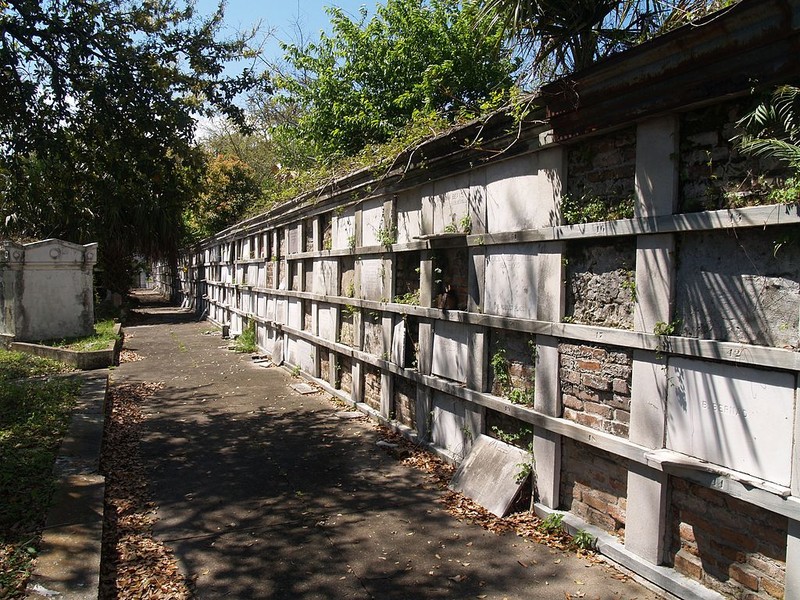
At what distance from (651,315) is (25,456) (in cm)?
540

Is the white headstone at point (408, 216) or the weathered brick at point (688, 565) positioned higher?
the white headstone at point (408, 216)

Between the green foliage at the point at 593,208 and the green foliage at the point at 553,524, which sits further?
the green foliage at the point at 553,524

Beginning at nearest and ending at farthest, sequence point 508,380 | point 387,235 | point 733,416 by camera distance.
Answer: point 733,416 < point 508,380 < point 387,235

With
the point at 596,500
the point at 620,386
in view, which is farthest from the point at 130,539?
the point at 620,386

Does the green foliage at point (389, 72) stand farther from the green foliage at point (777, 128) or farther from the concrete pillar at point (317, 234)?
the green foliage at point (777, 128)

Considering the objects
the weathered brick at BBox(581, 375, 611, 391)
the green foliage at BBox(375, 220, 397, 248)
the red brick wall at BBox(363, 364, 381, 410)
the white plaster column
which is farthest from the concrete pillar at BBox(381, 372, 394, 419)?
the white plaster column

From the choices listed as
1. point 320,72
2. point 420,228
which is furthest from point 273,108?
point 420,228

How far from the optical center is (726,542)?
2.98 meters

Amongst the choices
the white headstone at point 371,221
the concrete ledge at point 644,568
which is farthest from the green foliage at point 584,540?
the white headstone at point 371,221

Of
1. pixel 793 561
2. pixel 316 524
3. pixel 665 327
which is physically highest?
pixel 665 327

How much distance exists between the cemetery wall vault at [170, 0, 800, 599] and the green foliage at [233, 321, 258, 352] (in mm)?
8510

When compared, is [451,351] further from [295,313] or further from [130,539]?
[295,313]

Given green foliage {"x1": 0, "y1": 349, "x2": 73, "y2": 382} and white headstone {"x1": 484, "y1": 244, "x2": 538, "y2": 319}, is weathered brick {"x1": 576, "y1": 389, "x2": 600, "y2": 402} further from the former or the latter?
green foliage {"x1": 0, "y1": 349, "x2": 73, "y2": 382}

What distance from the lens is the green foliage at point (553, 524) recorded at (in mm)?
4039
